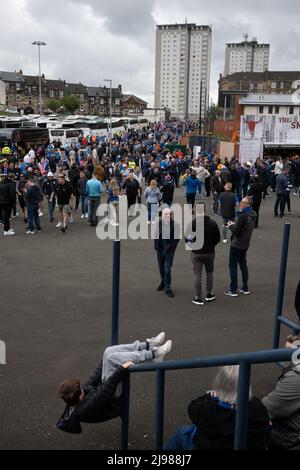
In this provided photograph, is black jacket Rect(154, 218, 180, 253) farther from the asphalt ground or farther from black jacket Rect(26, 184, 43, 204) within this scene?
black jacket Rect(26, 184, 43, 204)

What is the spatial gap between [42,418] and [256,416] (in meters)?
2.98

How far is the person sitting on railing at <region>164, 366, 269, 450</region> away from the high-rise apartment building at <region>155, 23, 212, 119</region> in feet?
632

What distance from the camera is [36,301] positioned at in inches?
329

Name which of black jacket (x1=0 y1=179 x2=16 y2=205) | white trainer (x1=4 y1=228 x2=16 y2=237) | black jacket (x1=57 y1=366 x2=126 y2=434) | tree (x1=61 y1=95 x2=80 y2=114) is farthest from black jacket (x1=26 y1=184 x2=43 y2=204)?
tree (x1=61 y1=95 x2=80 y2=114)

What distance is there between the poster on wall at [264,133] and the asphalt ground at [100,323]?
14589mm

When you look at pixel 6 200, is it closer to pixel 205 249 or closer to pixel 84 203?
pixel 84 203

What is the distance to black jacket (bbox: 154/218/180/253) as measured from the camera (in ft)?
28.1

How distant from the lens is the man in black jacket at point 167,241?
8570mm

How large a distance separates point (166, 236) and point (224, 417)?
5868 millimetres

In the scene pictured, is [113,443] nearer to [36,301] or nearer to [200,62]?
[36,301]

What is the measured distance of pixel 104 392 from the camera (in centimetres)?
387

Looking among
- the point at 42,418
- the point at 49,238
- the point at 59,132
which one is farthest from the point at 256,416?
the point at 59,132

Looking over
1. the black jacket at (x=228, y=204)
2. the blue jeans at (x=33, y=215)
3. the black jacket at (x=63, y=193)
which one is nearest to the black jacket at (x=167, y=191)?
the black jacket at (x=63, y=193)

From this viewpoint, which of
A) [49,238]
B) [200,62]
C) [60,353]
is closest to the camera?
[60,353]
